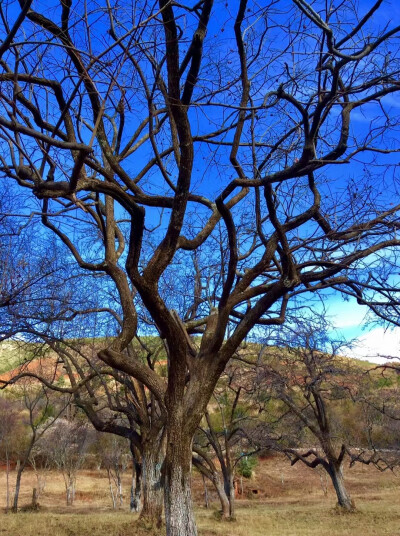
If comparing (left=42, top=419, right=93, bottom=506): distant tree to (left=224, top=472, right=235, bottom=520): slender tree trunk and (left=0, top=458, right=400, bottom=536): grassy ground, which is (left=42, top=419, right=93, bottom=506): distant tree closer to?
(left=0, top=458, right=400, bottom=536): grassy ground

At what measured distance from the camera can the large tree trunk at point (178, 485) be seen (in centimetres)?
572

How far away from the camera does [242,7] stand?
5.10 m

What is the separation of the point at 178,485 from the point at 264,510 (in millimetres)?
16372

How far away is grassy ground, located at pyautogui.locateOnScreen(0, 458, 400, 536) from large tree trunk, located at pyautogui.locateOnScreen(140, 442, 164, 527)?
1.37ft

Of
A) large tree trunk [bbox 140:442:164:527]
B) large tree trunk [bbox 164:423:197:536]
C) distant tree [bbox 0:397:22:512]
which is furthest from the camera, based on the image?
distant tree [bbox 0:397:22:512]

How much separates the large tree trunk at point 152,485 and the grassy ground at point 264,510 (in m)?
0.42

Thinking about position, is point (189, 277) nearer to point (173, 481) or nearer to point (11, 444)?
point (173, 481)

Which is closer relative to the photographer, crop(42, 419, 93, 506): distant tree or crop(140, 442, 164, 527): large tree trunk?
crop(140, 442, 164, 527): large tree trunk

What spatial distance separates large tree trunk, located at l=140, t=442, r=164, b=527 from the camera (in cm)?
1211

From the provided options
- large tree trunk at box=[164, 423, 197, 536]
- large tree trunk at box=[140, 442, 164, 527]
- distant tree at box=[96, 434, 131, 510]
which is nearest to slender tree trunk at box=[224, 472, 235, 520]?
large tree trunk at box=[140, 442, 164, 527]

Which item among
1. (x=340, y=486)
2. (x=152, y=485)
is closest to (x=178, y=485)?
(x=152, y=485)

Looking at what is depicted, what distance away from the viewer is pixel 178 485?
5.86 meters

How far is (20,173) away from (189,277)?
4.94 m

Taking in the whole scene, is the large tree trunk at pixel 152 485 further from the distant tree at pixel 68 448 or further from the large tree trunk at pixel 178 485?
the distant tree at pixel 68 448
